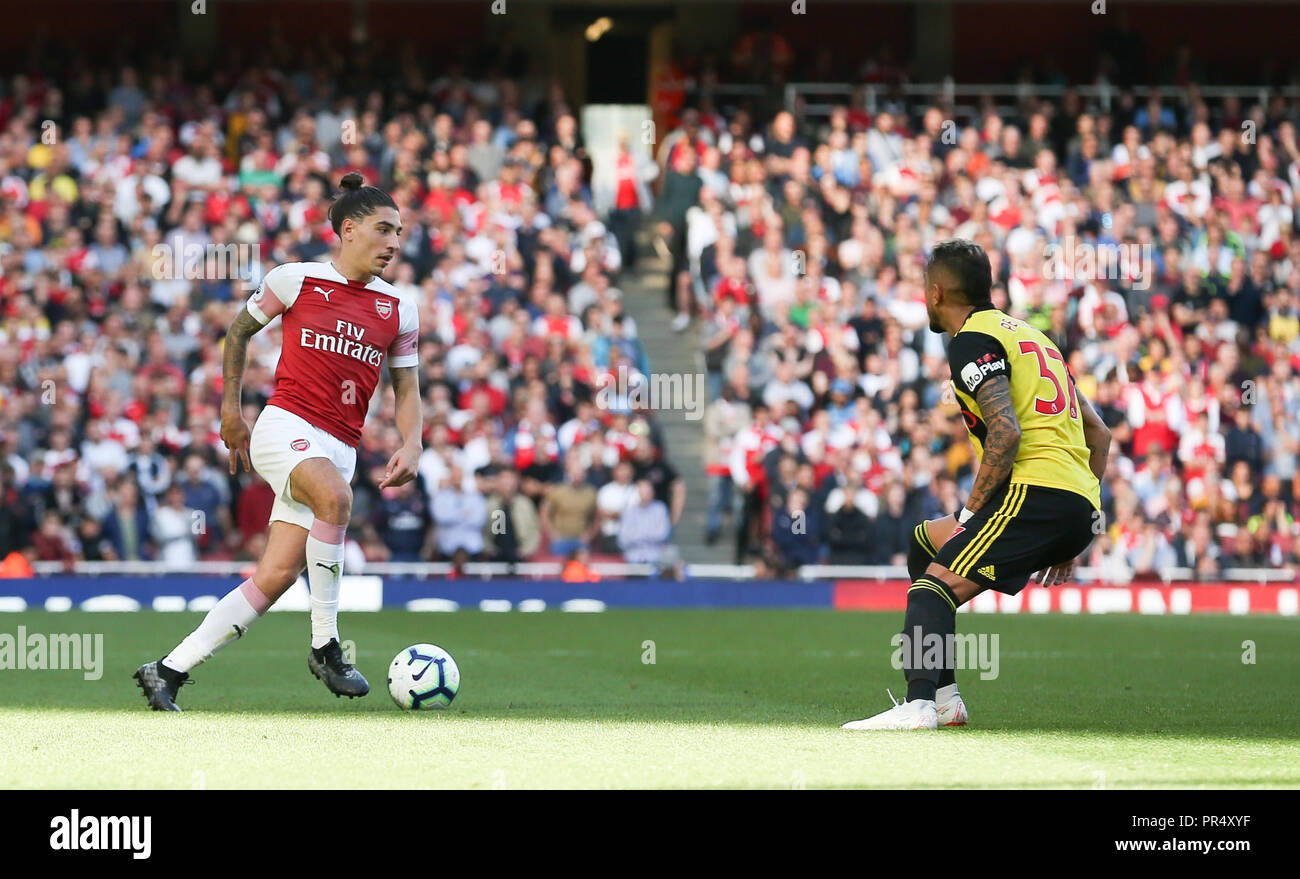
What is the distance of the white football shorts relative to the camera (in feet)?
28.1

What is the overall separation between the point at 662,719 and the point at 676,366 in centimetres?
1496

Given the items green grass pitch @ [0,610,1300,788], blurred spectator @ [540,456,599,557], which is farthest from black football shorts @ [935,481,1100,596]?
blurred spectator @ [540,456,599,557]

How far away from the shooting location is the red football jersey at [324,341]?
8742 mm

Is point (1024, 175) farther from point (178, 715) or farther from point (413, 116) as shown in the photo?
point (178, 715)

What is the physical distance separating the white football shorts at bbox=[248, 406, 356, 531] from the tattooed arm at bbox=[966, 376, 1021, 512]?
9.57 feet

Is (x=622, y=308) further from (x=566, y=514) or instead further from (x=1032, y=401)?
(x=1032, y=401)

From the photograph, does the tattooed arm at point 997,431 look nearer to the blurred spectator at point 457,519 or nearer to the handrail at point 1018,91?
the blurred spectator at point 457,519

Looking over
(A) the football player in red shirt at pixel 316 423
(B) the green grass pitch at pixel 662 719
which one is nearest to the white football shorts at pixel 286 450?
(A) the football player in red shirt at pixel 316 423

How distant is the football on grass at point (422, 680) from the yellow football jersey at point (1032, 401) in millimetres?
2643

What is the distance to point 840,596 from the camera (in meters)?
19.4
